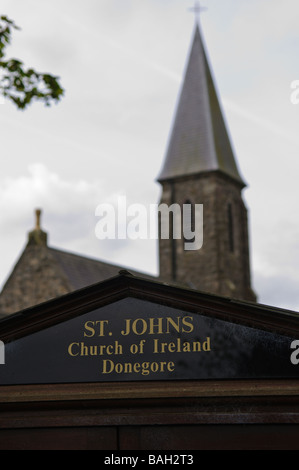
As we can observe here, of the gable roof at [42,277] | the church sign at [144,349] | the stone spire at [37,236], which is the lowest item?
the church sign at [144,349]

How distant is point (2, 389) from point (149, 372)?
1083mm

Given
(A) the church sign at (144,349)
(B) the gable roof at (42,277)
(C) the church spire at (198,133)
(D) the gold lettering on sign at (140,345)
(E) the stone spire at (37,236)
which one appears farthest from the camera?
(C) the church spire at (198,133)

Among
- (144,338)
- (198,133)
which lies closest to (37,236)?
(198,133)

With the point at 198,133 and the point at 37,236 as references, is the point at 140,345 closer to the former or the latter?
the point at 37,236

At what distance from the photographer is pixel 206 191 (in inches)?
1757

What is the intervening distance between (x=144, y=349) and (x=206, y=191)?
39468 mm

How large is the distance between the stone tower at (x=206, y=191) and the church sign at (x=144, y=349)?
37.9 m

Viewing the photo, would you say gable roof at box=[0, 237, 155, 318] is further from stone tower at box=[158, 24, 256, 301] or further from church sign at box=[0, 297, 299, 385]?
church sign at box=[0, 297, 299, 385]

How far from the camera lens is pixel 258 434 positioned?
512 cm

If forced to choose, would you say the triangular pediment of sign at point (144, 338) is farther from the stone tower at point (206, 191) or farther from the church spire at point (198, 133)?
the church spire at point (198, 133)

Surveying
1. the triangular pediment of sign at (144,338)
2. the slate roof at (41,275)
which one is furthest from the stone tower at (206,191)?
the triangular pediment of sign at (144,338)

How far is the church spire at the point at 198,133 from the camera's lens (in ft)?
148

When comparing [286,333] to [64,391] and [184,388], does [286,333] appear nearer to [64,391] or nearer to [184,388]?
[184,388]

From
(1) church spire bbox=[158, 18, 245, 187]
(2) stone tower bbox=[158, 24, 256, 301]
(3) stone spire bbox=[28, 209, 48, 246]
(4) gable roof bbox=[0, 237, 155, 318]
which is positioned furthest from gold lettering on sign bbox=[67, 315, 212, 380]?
(1) church spire bbox=[158, 18, 245, 187]
